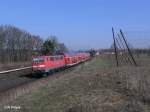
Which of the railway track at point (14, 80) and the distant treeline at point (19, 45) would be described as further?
the distant treeline at point (19, 45)

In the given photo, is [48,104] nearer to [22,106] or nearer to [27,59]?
[22,106]

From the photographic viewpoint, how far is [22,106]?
15.1 meters

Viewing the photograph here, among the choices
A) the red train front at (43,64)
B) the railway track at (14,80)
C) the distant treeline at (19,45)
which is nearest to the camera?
the railway track at (14,80)

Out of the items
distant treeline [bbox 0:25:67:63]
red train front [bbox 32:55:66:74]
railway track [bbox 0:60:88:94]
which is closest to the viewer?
railway track [bbox 0:60:88:94]

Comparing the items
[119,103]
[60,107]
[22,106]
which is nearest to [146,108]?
[119,103]

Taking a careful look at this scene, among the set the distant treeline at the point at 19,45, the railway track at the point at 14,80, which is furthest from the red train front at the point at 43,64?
the distant treeline at the point at 19,45

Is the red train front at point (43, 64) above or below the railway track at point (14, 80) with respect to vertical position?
above

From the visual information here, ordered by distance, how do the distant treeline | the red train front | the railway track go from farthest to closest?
1. the distant treeline
2. the red train front
3. the railway track

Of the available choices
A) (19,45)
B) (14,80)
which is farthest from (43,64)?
(19,45)

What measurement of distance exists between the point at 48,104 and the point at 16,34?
97993 mm

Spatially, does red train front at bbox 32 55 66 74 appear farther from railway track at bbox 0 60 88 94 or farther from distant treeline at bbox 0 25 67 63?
distant treeline at bbox 0 25 67 63

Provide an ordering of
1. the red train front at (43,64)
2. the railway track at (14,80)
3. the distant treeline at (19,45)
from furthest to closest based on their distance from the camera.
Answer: the distant treeline at (19,45) < the red train front at (43,64) < the railway track at (14,80)

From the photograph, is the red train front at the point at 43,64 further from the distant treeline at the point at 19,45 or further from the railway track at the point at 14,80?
the distant treeline at the point at 19,45

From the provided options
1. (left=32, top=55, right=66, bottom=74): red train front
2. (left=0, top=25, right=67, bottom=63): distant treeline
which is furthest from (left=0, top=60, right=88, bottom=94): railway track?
(left=0, top=25, right=67, bottom=63): distant treeline
